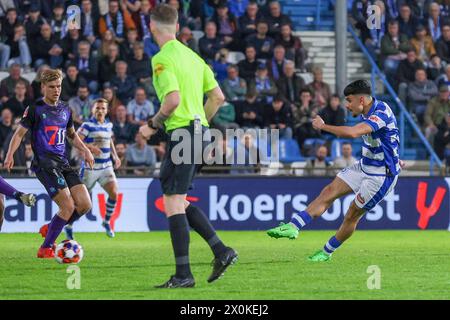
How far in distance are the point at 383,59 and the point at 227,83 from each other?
12.9ft

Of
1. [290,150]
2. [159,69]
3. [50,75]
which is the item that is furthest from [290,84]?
[159,69]

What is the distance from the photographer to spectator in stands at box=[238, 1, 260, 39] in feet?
78.7

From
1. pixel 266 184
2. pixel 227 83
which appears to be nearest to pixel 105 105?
pixel 266 184

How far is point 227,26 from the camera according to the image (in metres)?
24.0

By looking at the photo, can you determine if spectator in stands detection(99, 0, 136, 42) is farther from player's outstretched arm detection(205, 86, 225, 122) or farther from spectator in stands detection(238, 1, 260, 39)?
player's outstretched arm detection(205, 86, 225, 122)

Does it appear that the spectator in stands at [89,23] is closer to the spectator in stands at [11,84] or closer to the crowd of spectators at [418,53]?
the spectator in stands at [11,84]

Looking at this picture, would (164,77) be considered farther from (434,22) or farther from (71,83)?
(434,22)

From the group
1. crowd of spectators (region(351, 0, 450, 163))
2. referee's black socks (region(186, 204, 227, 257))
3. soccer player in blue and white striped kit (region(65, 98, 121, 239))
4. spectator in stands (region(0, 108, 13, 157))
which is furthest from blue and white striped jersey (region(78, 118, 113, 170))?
crowd of spectators (region(351, 0, 450, 163))

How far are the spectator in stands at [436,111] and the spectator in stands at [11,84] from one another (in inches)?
306

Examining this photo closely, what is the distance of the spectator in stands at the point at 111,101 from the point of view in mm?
21844

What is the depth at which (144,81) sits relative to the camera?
74.4 feet

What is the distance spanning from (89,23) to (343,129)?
1213 cm

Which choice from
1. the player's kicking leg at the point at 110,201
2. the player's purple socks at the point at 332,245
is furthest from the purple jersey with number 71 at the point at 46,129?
the player's kicking leg at the point at 110,201

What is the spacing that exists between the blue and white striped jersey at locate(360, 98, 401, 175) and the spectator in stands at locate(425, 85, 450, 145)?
10887mm
